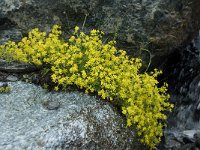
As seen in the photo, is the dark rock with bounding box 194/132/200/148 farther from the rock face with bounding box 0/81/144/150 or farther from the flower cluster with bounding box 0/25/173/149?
the rock face with bounding box 0/81/144/150

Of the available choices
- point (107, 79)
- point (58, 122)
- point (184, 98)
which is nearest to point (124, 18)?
point (107, 79)

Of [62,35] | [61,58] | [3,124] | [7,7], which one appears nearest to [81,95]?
[61,58]

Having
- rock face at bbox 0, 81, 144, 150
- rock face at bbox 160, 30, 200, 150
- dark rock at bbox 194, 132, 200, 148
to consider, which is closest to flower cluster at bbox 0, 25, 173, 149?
rock face at bbox 0, 81, 144, 150

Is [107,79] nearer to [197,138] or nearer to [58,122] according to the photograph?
[58,122]

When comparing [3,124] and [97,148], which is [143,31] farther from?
[3,124]

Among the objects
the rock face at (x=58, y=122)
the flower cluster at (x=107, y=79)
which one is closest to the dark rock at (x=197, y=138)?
the flower cluster at (x=107, y=79)
